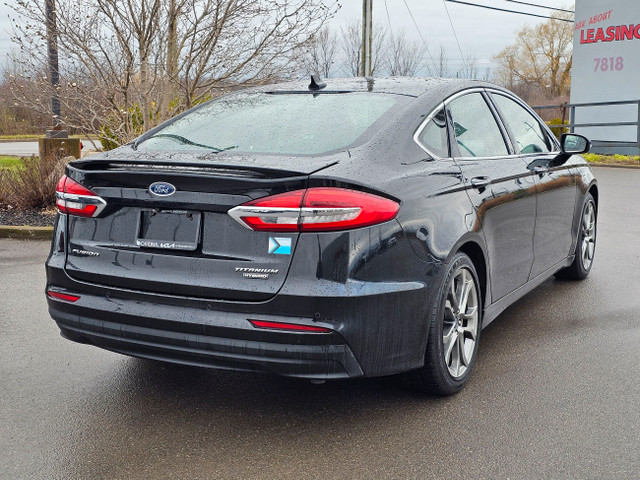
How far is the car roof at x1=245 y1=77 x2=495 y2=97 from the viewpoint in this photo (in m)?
4.24

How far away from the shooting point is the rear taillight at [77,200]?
3.53 m

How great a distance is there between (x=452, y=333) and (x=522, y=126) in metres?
2.05

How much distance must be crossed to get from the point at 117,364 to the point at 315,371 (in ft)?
5.74

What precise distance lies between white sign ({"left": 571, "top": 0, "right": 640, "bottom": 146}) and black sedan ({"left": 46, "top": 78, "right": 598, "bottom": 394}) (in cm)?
2017

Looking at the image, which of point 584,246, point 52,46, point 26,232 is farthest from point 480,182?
point 52,46

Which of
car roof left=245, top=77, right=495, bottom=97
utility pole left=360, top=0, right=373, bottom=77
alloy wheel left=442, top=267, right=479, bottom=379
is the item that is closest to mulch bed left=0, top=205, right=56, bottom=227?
car roof left=245, top=77, right=495, bottom=97

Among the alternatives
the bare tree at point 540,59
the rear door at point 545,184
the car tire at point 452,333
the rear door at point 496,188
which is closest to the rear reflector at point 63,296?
the car tire at point 452,333

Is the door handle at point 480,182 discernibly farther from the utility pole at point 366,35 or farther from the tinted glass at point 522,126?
the utility pole at point 366,35

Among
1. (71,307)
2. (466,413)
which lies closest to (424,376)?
(466,413)

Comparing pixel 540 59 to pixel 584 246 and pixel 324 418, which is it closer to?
pixel 584 246

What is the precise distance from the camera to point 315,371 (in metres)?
3.19

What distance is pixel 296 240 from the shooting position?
123 inches

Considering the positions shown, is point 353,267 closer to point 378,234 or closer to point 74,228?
point 378,234

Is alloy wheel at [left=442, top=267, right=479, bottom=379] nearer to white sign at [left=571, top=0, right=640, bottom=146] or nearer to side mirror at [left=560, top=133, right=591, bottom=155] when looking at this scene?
side mirror at [left=560, top=133, right=591, bottom=155]
